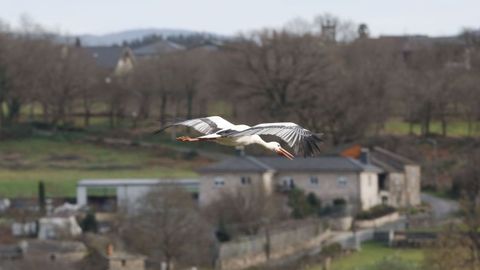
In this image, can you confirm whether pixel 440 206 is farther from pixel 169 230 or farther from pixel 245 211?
pixel 169 230

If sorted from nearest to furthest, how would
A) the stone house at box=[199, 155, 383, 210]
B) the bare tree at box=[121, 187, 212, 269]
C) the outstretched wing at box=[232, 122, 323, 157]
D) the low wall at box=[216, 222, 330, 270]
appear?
the outstretched wing at box=[232, 122, 323, 157] < the bare tree at box=[121, 187, 212, 269] < the low wall at box=[216, 222, 330, 270] < the stone house at box=[199, 155, 383, 210]

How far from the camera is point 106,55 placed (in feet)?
408

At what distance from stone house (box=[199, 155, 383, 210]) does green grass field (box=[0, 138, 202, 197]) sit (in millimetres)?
6878

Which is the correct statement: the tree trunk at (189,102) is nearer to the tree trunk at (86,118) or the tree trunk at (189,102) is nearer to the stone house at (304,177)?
the tree trunk at (86,118)

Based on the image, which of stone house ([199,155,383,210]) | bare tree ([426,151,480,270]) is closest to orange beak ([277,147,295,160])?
bare tree ([426,151,480,270])

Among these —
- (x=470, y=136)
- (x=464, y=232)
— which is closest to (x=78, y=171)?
(x=470, y=136)

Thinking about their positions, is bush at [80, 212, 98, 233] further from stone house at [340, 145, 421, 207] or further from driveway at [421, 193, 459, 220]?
stone house at [340, 145, 421, 207]

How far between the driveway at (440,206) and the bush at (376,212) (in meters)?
1.75

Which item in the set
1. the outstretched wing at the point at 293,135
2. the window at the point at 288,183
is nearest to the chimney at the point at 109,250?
the window at the point at 288,183

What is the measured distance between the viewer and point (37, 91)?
91.1m

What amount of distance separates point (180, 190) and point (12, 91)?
37198mm

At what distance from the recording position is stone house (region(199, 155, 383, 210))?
213 ft

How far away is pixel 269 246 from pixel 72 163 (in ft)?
91.8

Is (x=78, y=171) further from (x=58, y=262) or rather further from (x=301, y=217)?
(x=58, y=262)
